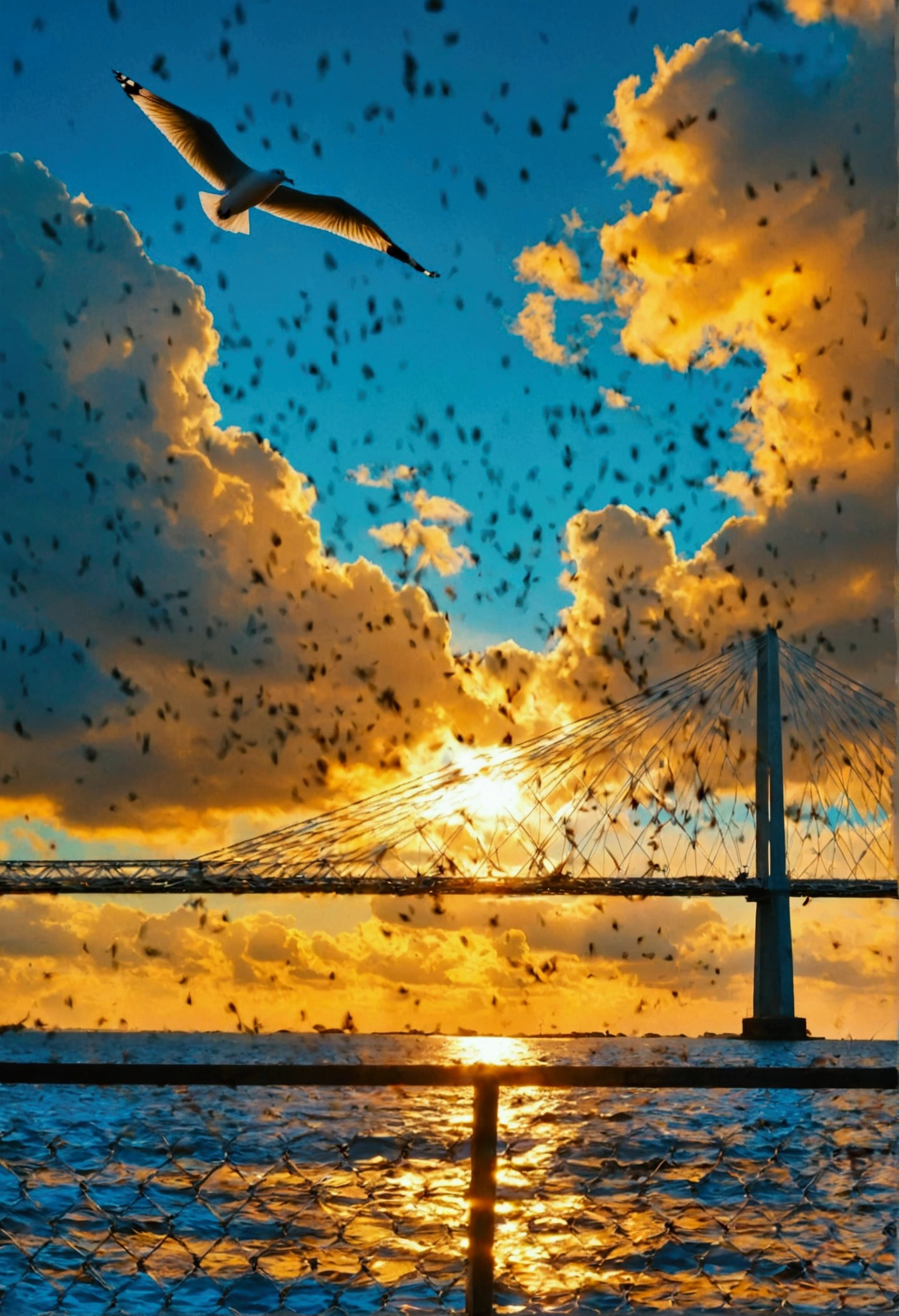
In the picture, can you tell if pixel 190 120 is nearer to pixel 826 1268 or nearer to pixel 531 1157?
pixel 826 1268

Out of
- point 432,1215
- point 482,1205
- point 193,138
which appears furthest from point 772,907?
point 482,1205

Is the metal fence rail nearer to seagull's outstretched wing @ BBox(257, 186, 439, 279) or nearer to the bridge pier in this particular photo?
seagull's outstretched wing @ BBox(257, 186, 439, 279)

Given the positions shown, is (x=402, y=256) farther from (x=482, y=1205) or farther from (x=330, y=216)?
(x=482, y=1205)

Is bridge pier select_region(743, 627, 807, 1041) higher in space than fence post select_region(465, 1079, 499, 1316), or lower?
higher

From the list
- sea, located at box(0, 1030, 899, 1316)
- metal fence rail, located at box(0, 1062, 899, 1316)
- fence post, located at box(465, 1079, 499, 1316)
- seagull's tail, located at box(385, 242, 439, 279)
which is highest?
seagull's tail, located at box(385, 242, 439, 279)

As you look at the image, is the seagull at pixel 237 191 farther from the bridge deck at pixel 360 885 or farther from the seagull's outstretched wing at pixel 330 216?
the bridge deck at pixel 360 885

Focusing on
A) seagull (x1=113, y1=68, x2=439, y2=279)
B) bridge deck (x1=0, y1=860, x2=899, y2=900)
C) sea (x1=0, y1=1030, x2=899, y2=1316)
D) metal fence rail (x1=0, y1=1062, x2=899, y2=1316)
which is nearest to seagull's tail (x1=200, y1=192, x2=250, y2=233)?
seagull (x1=113, y1=68, x2=439, y2=279)

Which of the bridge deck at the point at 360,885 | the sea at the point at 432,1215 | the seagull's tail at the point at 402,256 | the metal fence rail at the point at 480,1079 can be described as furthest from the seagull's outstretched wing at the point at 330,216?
the bridge deck at the point at 360,885
